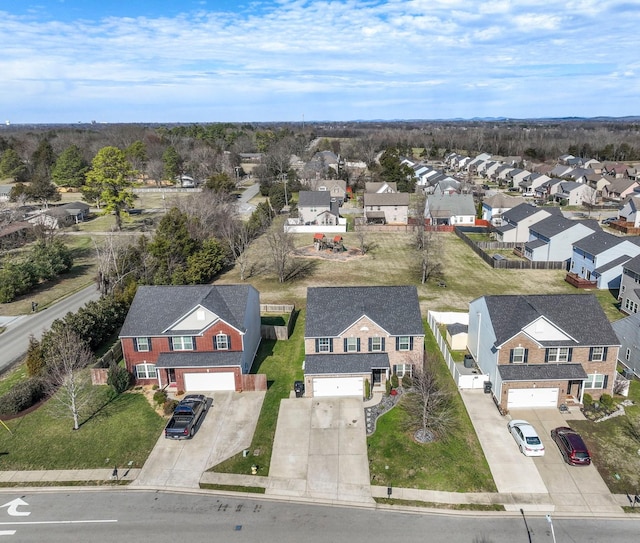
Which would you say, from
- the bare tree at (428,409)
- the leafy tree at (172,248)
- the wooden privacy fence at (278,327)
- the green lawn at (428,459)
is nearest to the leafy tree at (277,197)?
the leafy tree at (172,248)

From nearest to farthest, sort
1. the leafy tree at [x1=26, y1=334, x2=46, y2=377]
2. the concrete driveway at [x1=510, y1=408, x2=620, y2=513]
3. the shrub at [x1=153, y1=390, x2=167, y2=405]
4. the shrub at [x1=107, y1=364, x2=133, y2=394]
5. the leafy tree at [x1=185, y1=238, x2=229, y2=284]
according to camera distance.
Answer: the concrete driveway at [x1=510, y1=408, x2=620, y2=513] < the shrub at [x1=153, y1=390, x2=167, y2=405] < the shrub at [x1=107, y1=364, x2=133, y2=394] < the leafy tree at [x1=26, y1=334, x2=46, y2=377] < the leafy tree at [x1=185, y1=238, x2=229, y2=284]

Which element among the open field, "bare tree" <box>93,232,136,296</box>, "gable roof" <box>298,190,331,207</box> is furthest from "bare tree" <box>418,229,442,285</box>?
"bare tree" <box>93,232,136,296</box>

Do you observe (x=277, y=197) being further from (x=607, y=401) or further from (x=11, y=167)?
(x=607, y=401)

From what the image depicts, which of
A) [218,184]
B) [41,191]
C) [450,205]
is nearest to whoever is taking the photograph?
[450,205]

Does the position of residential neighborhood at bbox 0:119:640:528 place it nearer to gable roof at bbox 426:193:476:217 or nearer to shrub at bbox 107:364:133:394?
shrub at bbox 107:364:133:394

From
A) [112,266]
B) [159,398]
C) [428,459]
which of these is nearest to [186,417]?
[159,398]

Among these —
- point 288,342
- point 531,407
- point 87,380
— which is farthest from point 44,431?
point 531,407

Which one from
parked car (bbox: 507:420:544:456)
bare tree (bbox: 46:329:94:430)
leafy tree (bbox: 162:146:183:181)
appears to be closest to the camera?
parked car (bbox: 507:420:544:456)
